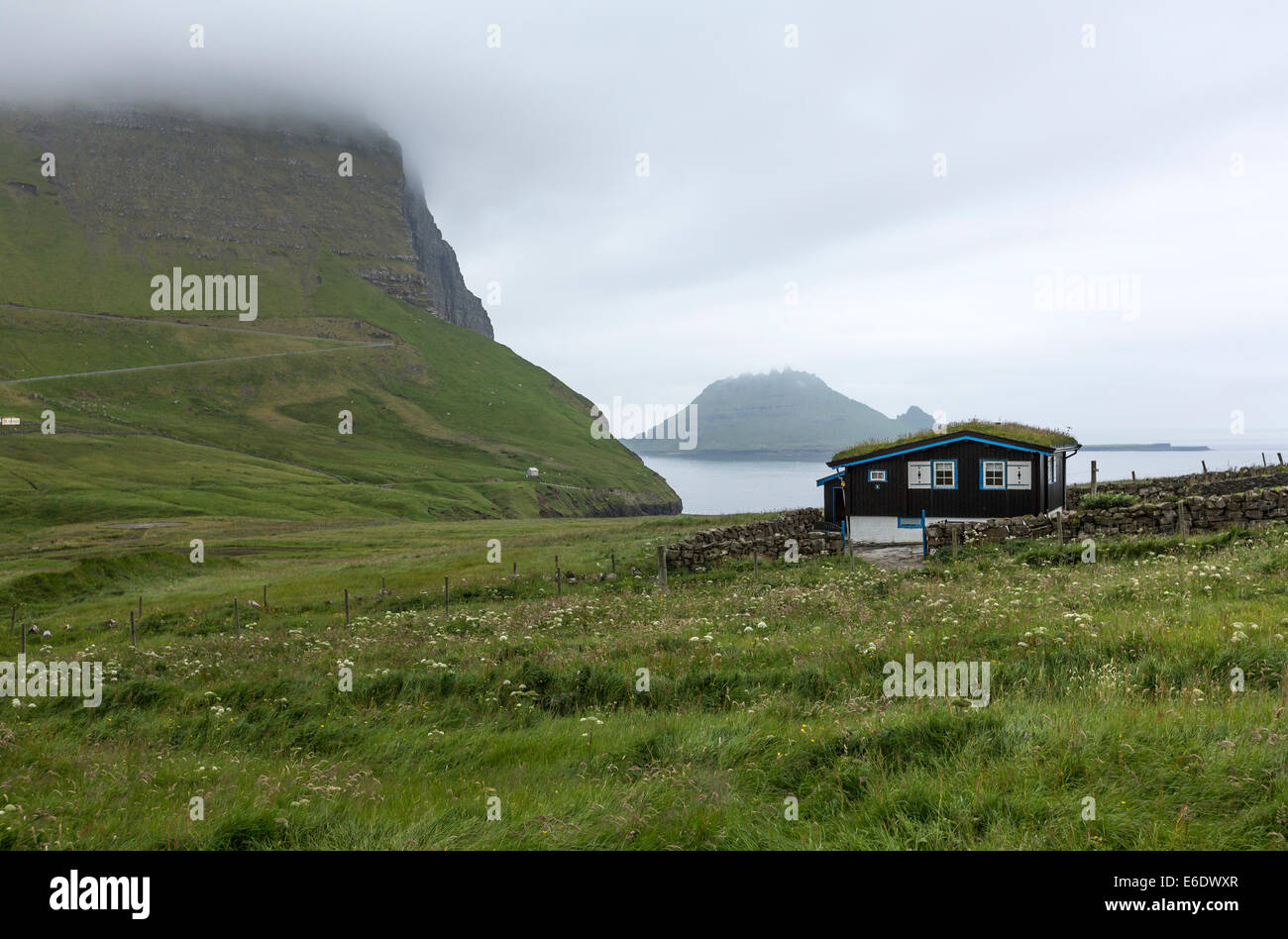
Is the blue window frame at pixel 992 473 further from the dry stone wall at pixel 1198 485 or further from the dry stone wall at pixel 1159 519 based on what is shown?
the dry stone wall at pixel 1159 519

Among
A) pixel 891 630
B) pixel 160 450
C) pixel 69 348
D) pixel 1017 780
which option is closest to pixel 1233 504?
pixel 891 630

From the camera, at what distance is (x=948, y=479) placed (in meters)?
38.9

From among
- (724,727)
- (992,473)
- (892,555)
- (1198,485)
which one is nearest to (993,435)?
(992,473)

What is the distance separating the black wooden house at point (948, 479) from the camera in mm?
37594

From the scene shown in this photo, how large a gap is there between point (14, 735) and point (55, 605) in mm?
35204

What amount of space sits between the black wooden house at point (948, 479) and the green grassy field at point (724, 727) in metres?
14.7

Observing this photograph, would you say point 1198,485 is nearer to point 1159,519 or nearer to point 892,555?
point 1159,519

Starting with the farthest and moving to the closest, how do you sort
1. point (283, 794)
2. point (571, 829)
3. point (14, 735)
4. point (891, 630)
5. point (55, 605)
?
point (55, 605) < point (891, 630) < point (14, 735) < point (283, 794) < point (571, 829)

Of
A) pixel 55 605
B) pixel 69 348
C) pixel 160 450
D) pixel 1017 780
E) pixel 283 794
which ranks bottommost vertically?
pixel 55 605

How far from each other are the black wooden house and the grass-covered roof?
8 cm
